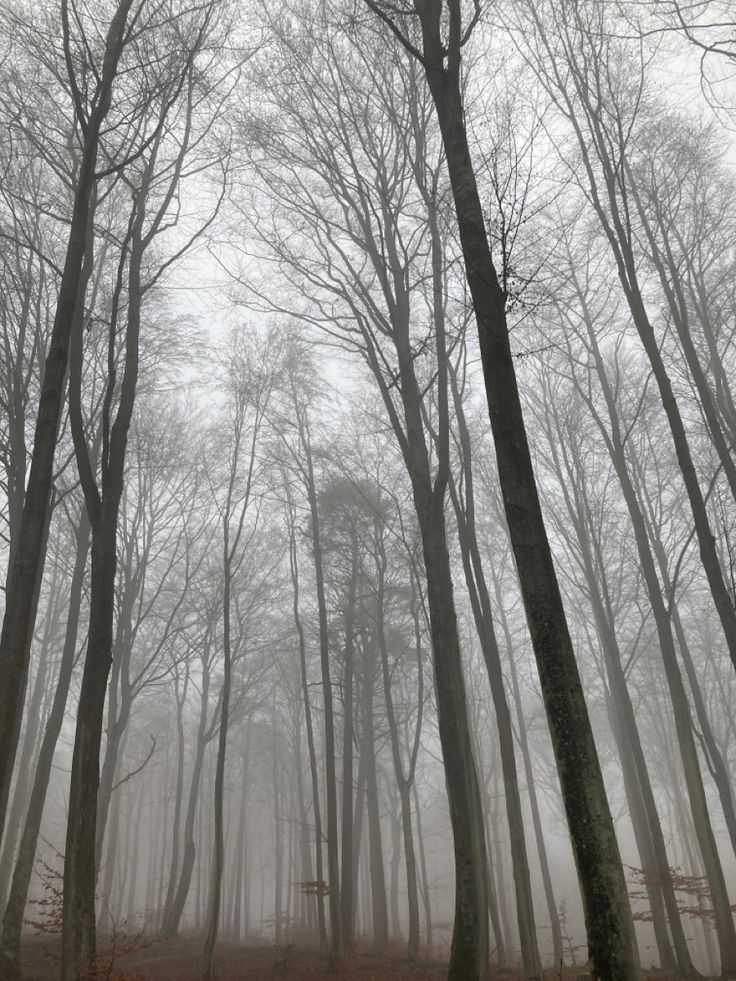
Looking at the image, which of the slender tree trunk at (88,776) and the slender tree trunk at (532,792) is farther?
the slender tree trunk at (532,792)

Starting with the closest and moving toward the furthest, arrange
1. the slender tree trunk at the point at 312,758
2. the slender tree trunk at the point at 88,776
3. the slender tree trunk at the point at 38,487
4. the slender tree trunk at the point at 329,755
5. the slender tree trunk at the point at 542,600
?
1. the slender tree trunk at the point at 542,600
2. the slender tree trunk at the point at 38,487
3. the slender tree trunk at the point at 88,776
4. the slender tree trunk at the point at 329,755
5. the slender tree trunk at the point at 312,758

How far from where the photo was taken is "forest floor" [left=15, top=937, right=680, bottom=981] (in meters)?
8.80

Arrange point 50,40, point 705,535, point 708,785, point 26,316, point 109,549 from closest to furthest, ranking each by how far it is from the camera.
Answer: point 109,549 < point 50,40 < point 705,535 < point 26,316 < point 708,785

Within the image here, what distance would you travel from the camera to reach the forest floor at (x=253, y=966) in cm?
880

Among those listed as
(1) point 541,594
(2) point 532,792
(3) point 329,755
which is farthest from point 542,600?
(2) point 532,792

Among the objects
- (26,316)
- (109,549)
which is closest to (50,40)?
(26,316)

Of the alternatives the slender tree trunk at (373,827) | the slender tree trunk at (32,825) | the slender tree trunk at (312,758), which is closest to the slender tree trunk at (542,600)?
the slender tree trunk at (32,825)

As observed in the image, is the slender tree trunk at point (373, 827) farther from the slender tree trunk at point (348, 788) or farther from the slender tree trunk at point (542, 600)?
the slender tree trunk at point (542, 600)

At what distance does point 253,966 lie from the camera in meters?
10.4

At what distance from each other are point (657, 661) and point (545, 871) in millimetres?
7676

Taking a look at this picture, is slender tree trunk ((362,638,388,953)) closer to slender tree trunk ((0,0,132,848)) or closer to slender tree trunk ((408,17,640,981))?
slender tree trunk ((0,0,132,848))

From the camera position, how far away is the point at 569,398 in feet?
42.5

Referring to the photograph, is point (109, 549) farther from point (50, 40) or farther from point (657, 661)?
point (657, 661)

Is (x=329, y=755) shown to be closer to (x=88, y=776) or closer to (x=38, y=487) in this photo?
(x=88, y=776)
